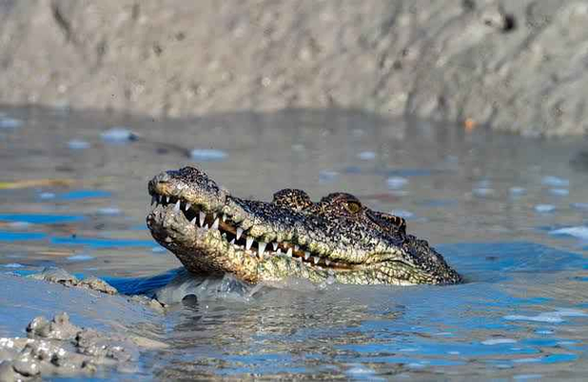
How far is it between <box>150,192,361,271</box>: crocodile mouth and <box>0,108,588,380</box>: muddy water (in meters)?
0.17

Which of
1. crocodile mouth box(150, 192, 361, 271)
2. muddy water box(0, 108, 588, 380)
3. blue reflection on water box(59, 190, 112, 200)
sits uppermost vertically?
crocodile mouth box(150, 192, 361, 271)

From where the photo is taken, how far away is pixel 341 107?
44.3 ft

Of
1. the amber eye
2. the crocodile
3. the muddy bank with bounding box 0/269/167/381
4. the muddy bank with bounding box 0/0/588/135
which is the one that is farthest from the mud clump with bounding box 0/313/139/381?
the muddy bank with bounding box 0/0/588/135

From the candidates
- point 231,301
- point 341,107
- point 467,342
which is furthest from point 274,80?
point 467,342

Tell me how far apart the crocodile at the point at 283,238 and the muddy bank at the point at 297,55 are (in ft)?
18.0

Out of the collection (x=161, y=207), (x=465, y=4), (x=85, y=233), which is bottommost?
(x=85, y=233)

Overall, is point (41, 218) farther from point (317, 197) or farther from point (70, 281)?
point (70, 281)

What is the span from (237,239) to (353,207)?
84 centimetres

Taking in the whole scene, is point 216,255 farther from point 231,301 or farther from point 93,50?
point 93,50

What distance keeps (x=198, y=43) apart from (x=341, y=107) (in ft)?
5.85

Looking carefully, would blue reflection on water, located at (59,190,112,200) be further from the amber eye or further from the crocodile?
the amber eye

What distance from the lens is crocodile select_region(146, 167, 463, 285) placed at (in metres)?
6.28

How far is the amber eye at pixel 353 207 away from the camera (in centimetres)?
715

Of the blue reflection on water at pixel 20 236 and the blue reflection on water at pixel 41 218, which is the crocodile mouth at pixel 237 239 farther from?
the blue reflection on water at pixel 41 218
